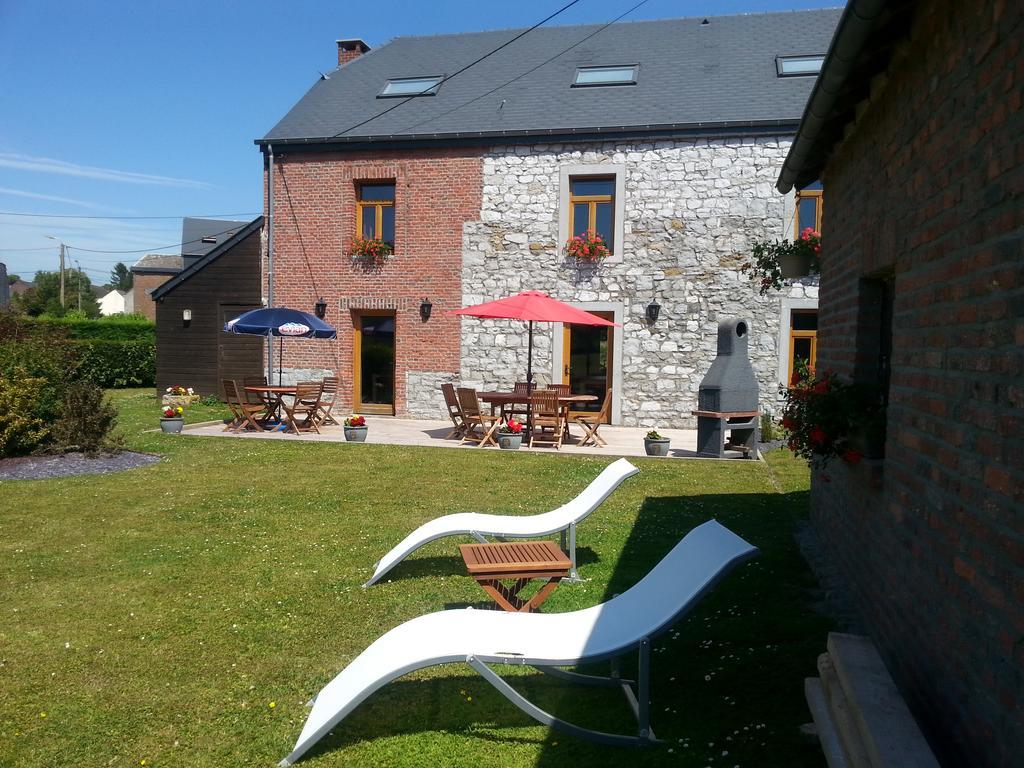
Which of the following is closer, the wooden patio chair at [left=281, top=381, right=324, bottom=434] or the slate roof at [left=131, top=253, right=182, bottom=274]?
the wooden patio chair at [left=281, top=381, right=324, bottom=434]

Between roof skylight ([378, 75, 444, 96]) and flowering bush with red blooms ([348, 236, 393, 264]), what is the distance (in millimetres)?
3389

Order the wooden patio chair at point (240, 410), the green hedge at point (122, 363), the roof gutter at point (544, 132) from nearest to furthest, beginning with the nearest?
the wooden patio chair at point (240, 410)
the roof gutter at point (544, 132)
the green hedge at point (122, 363)

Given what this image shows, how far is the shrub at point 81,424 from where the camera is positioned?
376 inches

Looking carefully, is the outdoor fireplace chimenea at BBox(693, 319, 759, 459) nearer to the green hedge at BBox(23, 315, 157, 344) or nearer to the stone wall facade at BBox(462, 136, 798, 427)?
the stone wall facade at BBox(462, 136, 798, 427)

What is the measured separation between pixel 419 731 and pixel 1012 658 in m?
2.15

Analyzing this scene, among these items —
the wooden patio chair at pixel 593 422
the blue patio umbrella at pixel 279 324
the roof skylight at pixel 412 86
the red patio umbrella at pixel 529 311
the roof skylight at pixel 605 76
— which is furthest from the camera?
the roof skylight at pixel 412 86

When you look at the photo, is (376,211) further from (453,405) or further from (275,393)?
(453,405)

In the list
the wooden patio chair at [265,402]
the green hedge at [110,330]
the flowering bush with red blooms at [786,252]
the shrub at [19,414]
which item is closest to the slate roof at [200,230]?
the green hedge at [110,330]

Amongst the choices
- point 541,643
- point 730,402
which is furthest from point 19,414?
point 730,402

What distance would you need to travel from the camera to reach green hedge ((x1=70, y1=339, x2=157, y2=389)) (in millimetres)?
22203

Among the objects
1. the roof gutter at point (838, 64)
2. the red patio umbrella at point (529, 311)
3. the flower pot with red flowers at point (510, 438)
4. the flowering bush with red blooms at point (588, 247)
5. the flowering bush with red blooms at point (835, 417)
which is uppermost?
the flowering bush with red blooms at point (588, 247)

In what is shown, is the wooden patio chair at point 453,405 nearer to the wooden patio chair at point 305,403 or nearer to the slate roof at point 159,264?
the wooden patio chair at point 305,403

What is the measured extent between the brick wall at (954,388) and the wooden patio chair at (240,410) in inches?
428

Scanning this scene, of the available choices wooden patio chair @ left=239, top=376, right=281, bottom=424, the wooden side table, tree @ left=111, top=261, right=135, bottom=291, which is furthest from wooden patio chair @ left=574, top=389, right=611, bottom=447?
tree @ left=111, top=261, right=135, bottom=291
